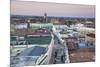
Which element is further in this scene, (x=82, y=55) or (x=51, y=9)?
(x=82, y=55)

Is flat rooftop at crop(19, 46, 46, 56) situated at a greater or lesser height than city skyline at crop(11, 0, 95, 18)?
lesser

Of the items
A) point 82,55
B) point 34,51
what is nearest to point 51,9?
point 34,51

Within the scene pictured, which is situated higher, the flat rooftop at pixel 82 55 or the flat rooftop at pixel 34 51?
the flat rooftop at pixel 34 51

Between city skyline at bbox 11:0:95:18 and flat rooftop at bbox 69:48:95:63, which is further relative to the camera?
flat rooftop at bbox 69:48:95:63

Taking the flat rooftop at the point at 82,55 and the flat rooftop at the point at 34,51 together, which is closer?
the flat rooftop at the point at 34,51

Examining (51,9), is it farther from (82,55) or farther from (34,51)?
(82,55)

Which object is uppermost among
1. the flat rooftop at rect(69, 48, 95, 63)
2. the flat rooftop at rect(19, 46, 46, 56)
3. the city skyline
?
the city skyline

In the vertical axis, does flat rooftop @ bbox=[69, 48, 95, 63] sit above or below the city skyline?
below
